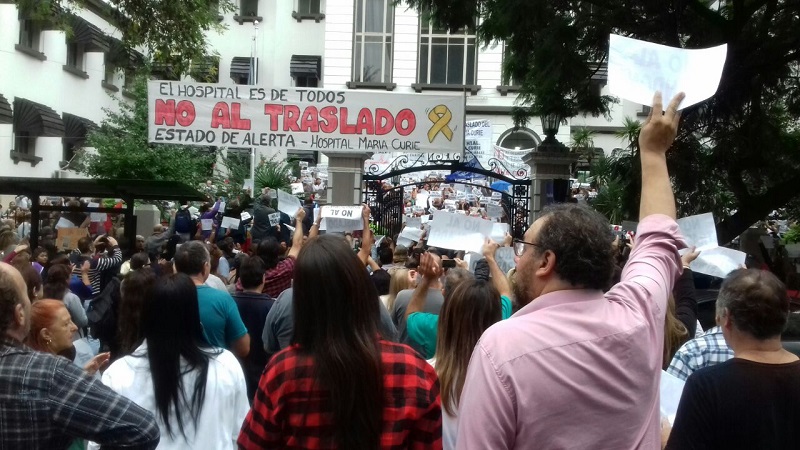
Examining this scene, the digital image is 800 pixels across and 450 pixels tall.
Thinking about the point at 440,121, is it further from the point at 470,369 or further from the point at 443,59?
the point at 443,59

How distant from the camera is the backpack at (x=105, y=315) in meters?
7.67

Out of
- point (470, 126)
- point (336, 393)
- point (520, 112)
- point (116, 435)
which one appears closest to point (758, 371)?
point (336, 393)

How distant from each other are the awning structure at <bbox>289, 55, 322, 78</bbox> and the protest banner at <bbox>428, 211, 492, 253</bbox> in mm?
31355

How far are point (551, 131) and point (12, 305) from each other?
1344 cm

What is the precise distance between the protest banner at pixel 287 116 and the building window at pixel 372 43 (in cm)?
2372

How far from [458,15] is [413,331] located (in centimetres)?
925

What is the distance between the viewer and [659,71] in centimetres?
308

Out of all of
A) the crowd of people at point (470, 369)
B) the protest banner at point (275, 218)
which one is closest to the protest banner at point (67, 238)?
the protest banner at point (275, 218)

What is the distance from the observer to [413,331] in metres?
5.30

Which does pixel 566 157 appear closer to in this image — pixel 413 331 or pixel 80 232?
pixel 80 232

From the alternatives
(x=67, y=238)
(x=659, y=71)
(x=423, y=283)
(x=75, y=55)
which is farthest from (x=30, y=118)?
(x=659, y=71)

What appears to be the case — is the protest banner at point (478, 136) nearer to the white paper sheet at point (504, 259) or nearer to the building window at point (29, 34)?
the building window at point (29, 34)

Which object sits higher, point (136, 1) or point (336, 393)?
point (136, 1)

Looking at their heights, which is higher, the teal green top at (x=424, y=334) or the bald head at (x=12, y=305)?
the bald head at (x=12, y=305)
